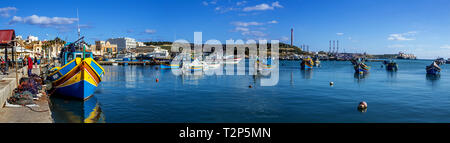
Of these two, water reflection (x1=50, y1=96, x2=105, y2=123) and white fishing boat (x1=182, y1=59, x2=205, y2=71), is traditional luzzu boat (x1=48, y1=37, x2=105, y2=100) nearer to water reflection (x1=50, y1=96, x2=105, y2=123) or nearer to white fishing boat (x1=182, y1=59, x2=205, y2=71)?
water reflection (x1=50, y1=96, x2=105, y2=123)

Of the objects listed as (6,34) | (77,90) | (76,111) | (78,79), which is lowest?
(76,111)

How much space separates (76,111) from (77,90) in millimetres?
2869

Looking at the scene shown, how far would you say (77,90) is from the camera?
17.4 metres

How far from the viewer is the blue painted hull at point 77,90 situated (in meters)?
17.3

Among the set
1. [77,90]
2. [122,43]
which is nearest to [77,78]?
[77,90]

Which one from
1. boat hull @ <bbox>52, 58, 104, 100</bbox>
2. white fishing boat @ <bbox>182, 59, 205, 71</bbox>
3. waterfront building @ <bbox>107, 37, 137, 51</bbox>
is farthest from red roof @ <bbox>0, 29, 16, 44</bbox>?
waterfront building @ <bbox>107, 37, 137, 51</bbox>

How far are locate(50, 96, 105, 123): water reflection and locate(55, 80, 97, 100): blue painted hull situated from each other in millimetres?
337

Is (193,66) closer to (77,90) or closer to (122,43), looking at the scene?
(77,90)

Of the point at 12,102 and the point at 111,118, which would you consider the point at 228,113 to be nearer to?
the point at 111,118

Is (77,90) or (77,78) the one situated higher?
(77,78)

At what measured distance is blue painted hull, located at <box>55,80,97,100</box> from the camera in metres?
17.3

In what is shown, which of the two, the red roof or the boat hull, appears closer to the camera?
the boat hull

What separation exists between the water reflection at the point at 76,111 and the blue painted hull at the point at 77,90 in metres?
0.34
